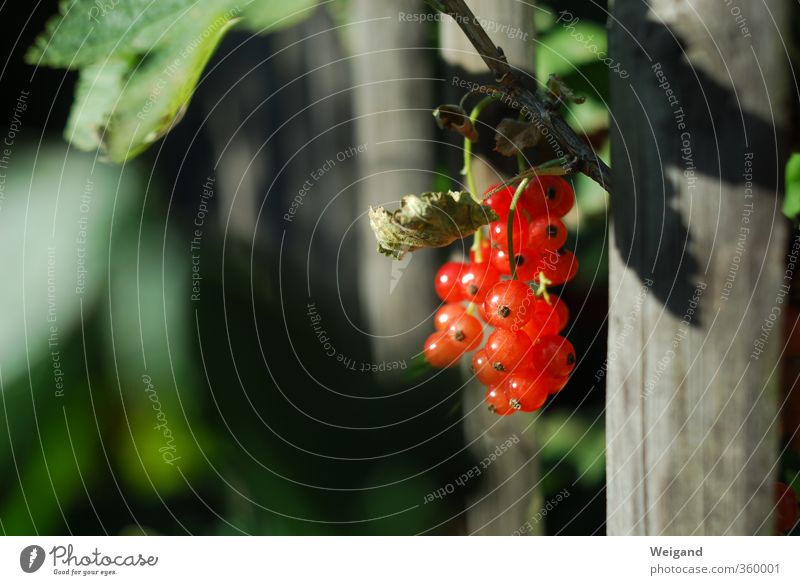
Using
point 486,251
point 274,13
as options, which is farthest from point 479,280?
point 274,13

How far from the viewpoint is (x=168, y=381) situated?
60 cm

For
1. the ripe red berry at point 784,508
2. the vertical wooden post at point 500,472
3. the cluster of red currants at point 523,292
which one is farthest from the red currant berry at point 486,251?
the ripe red berry at point 784,508

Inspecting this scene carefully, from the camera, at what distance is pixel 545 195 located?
1.41ft

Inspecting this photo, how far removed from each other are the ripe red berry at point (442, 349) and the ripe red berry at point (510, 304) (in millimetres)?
54

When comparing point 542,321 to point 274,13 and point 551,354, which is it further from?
point 274,13

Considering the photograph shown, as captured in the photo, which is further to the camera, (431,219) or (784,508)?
(784,508)

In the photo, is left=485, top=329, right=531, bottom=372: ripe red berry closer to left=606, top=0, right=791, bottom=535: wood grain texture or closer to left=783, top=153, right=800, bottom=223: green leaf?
left=606, top=0, right=791, bottom=535: wood grain texture

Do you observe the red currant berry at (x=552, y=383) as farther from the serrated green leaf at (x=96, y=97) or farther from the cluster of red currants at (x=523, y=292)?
the serrated green leaf at (x=96, y=97)

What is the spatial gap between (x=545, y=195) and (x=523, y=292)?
0.06 m

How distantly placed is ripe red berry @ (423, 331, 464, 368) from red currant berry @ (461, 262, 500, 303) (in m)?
0.04

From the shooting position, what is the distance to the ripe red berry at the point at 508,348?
430 mm

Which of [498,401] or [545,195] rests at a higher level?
[545,195]
